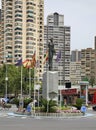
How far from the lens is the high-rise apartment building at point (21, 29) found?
15038cm

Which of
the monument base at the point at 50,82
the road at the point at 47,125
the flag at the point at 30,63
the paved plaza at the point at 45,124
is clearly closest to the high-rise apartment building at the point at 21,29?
the flag at the point at 30,63

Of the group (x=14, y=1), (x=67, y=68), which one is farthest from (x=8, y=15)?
(x=67, y=68)

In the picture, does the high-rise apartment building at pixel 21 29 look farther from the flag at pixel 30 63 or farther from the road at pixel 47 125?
the road at pixel 47 125

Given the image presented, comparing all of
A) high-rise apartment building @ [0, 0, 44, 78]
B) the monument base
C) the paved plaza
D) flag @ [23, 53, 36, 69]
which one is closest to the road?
the paved plaza

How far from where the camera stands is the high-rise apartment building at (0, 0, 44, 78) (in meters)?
150

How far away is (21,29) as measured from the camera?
151m

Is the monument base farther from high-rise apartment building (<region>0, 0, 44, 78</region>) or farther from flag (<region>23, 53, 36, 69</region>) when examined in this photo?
high-rise apartment building (<region>0, 0, 44, 78</region>)

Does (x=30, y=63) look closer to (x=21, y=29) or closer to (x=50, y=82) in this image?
(x=50, y=82)

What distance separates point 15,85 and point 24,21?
171 ft

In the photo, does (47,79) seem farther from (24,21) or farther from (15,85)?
(24,21)

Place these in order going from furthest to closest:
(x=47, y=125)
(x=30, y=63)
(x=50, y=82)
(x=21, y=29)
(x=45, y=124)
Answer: (x=21, y=29), (x=30, y=63), (x=50, y=82), (x=45, y=124), (x=47, y=125)

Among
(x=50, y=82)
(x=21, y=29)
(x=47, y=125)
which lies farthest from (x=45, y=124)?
(x=21, y=29)

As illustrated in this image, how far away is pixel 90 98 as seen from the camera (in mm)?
74125

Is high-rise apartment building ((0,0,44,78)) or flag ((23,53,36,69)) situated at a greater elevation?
high-rise apartment building ((0,0,44,78))
